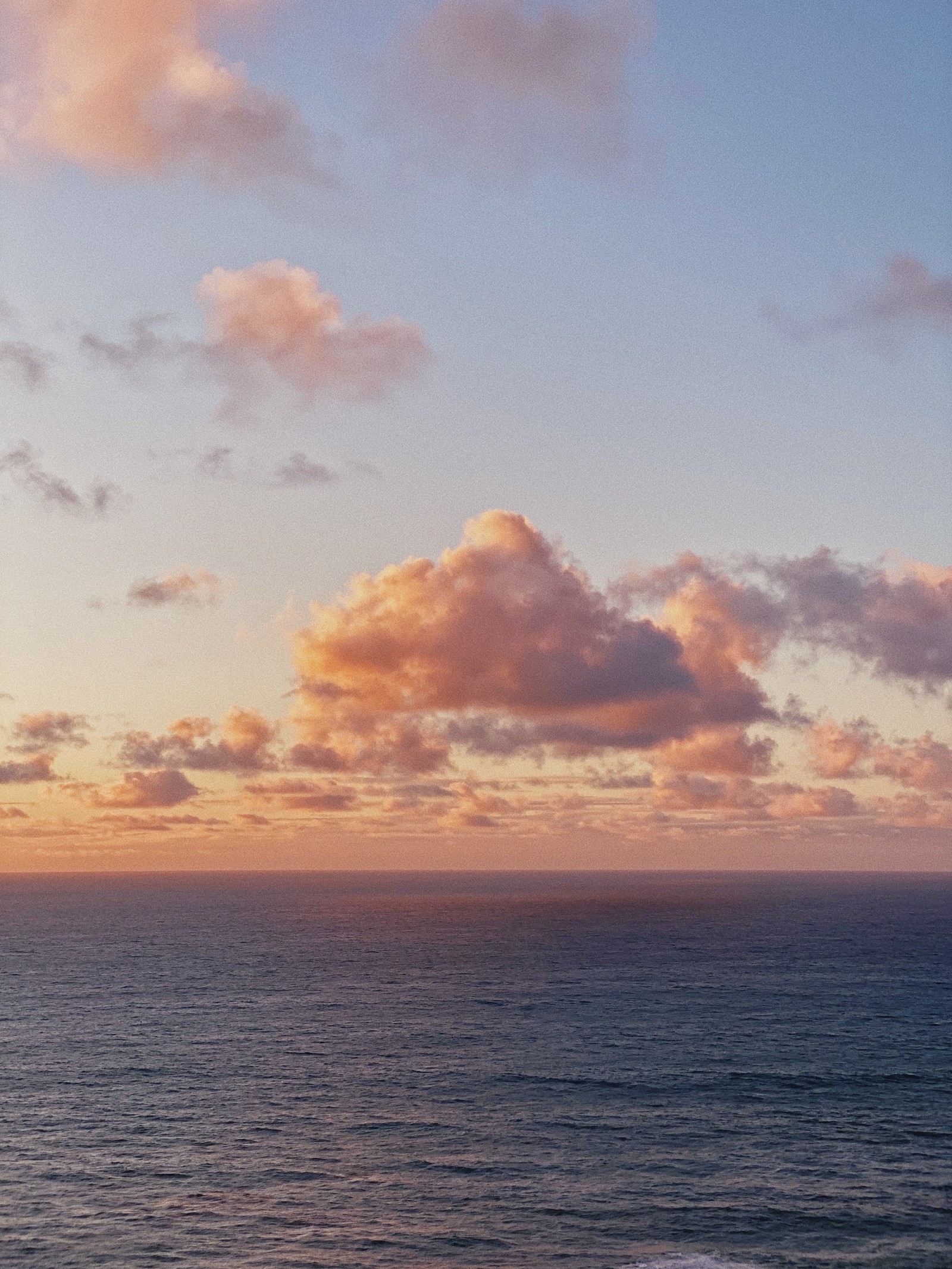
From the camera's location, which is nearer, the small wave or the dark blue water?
the small wave

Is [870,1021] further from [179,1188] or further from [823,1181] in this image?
[179,1188]

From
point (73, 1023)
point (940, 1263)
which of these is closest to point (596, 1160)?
point (940, 1263)

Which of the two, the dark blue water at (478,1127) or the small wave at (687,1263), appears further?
the dark blue water at (478,1127)

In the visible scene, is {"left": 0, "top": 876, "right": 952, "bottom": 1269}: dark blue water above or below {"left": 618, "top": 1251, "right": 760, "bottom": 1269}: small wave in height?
below

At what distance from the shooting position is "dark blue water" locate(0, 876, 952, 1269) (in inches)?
2322

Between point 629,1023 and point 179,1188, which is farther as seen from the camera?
point 629,1023

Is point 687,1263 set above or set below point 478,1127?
above

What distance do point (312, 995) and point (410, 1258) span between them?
286ft

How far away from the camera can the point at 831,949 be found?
7717 inches

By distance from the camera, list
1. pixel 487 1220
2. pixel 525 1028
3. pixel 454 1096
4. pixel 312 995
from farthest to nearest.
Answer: pixel 312 995, pixel 525 1028, pixel 454 1096, pixel 487 1220

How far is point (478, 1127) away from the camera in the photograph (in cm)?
7862

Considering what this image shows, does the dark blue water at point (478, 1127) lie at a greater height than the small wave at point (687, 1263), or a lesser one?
lesser

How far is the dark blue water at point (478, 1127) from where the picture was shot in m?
59.0

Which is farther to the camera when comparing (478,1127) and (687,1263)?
(478,1127)
